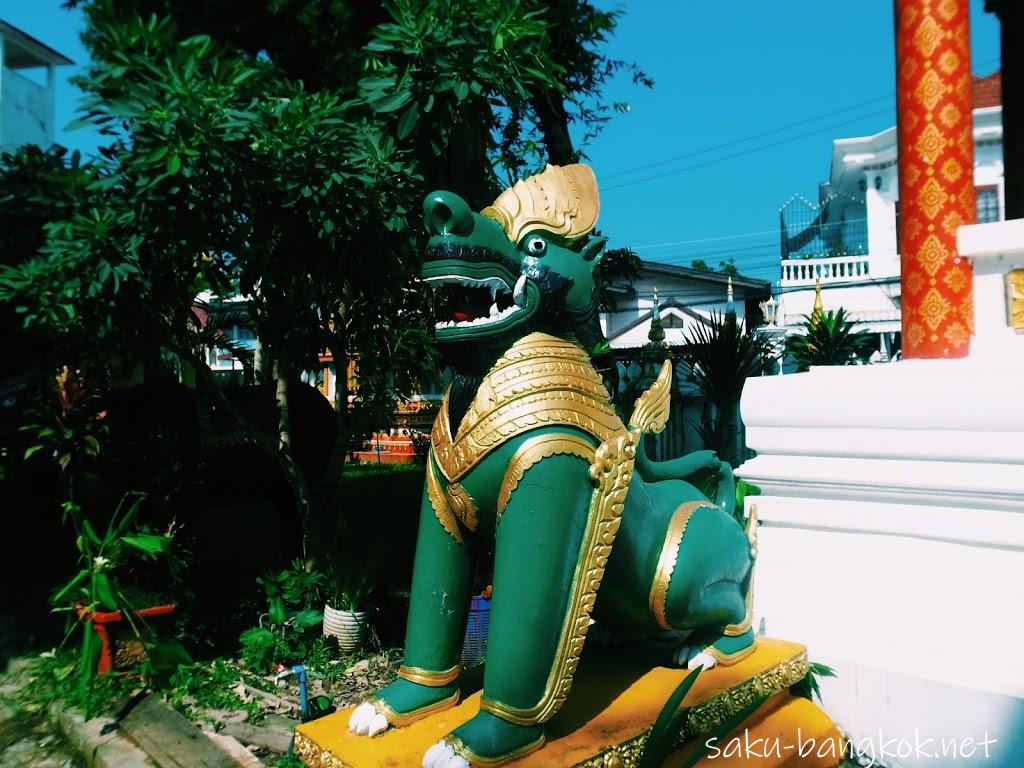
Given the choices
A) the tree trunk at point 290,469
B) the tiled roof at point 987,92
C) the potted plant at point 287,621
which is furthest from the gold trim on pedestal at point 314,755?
the tiled roof at point 987,92

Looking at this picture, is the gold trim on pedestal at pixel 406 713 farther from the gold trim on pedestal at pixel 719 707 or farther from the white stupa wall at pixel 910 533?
the white stupa wall at pixel 910 533

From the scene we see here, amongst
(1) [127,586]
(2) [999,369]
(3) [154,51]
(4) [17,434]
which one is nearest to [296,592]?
(1) [127,586]

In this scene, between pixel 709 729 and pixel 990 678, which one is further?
pixel 990 678

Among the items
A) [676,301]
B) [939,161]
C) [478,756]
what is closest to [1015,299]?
[939,161]

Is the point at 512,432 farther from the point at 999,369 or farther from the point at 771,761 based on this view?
the point at 999,369

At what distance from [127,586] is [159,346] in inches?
52.5

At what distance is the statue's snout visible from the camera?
1.84 metres

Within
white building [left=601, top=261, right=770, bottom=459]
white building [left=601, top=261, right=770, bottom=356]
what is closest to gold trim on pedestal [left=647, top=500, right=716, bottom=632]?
white building [left=601, top=261, right=770, bottom=459]

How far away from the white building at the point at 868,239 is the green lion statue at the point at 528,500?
10.2 m

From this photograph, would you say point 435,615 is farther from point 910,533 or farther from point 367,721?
point 910,533

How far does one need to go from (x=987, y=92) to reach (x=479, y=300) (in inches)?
575

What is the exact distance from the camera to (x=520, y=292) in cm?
192

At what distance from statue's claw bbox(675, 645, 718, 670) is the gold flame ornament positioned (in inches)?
51.7

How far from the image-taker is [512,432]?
1.88 meters
